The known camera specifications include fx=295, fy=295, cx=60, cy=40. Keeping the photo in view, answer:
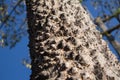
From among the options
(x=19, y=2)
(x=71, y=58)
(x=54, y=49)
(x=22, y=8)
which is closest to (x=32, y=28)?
(x=54, y=49)

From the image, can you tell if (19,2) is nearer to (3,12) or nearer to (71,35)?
(3,12)

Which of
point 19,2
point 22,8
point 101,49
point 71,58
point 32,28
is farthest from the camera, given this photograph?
point 22,8

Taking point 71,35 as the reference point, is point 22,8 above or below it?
above

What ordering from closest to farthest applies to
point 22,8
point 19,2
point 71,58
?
point 71,58
point 19,2
point 22,8

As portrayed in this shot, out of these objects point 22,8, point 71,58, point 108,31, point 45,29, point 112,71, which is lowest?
point 108,31

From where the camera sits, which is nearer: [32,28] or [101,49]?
[101,49]

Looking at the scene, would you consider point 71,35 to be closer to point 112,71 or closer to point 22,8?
point 112,71

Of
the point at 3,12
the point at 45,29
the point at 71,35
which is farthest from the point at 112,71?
the point at 3,12
